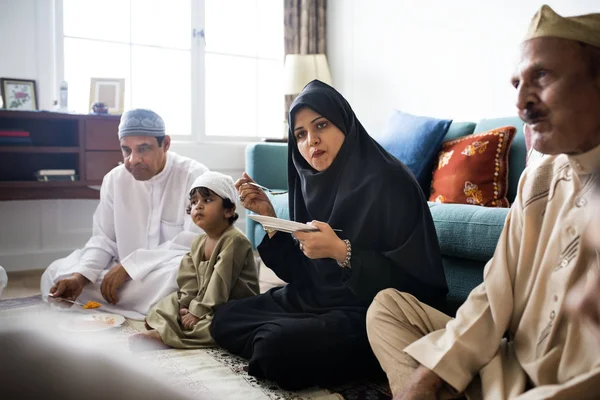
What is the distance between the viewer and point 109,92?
3844mm

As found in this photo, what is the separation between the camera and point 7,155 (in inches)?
140

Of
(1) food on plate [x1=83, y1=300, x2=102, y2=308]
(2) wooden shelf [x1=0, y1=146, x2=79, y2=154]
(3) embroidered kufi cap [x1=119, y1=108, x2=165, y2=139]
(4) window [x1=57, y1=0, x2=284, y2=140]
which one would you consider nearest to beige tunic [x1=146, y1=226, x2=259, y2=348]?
(1) food on plate [x1=83, y1=300, x2=102, y2=308]

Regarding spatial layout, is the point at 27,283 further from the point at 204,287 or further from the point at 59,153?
the point at 204,287

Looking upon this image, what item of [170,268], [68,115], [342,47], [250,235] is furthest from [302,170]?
[342,47]

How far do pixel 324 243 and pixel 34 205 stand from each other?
2867 mm

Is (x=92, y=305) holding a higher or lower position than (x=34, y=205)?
lower

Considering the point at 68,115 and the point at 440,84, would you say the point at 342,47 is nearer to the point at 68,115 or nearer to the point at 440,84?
the point at 440,84

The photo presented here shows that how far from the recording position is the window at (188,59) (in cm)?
407

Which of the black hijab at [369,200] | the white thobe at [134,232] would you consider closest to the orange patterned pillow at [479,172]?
the black hijab at [369,200]

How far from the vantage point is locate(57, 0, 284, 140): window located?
407cm

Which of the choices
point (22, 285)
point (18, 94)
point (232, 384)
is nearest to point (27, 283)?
point (22, 285)

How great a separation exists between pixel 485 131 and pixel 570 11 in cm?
88

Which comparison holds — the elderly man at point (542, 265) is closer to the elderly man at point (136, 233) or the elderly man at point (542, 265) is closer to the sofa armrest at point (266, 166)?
the elderly man at point (136, 233)

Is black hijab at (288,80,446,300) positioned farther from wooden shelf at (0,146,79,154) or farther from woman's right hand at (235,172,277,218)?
wooden shelf at (0,146,79,154)
